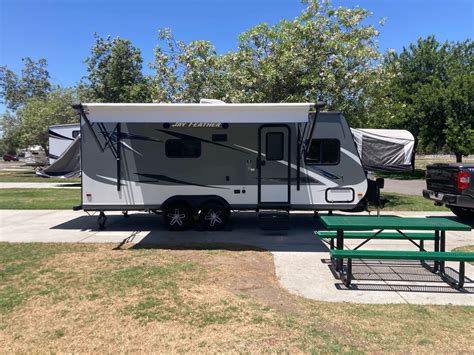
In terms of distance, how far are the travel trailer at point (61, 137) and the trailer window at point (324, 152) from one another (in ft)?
48.1

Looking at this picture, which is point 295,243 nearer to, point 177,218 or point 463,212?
point 177,218

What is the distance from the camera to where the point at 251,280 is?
5680mm

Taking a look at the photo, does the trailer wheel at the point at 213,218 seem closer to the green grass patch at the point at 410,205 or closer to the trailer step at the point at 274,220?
the trailer step at the point at 274,220

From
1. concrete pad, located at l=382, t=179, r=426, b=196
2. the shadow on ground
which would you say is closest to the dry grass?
the shadow on ground

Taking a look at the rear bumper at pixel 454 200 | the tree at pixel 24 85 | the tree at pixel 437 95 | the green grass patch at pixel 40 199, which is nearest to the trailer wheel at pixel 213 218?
the rear bumper at pixel 454 200

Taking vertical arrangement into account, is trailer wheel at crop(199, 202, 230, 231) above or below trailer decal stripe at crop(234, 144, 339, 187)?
below

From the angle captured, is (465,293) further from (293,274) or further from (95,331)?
(95,331)

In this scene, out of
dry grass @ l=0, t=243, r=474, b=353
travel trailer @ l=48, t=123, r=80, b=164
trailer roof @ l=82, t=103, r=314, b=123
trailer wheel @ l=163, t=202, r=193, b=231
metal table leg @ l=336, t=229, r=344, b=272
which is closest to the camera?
dry grass @ l=0, t=243, r=474, b=353

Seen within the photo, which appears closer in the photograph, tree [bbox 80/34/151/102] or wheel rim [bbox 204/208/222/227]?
wheel rim [bbox 204/208/222/227]

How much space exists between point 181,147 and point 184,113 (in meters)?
1.48

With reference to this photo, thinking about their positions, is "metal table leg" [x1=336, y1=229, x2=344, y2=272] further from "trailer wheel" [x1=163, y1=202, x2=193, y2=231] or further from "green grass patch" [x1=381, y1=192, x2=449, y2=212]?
"green grass patch" [x1=381, y1=192, x2=449, y2=212]

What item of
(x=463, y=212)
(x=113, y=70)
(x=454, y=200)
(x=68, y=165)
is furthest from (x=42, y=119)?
(x=454, y=200)

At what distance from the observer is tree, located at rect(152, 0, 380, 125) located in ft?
39.3

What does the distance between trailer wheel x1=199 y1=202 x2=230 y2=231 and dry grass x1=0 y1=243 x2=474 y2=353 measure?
2841 millimetres
